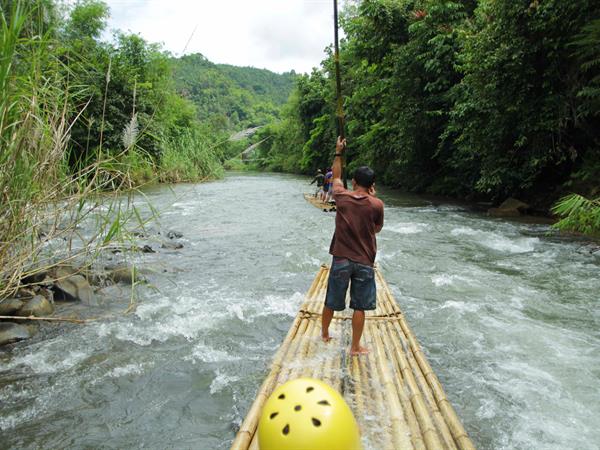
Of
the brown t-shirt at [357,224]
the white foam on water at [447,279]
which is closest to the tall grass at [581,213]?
the white foam on water at [447,279]

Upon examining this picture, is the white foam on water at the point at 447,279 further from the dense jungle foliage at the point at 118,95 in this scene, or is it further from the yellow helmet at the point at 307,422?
the yellow helmet at the point at 307,422

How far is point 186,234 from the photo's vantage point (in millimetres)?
10586

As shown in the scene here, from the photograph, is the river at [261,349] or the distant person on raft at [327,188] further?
the distant person on raft at [327,188]

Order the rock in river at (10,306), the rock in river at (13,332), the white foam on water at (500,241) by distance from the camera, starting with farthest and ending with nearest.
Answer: the white foam on water at (500,241) → the rock in river at (10,306) → the rock in river at (13,332)

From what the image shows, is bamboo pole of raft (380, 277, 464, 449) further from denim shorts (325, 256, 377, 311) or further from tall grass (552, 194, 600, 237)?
tall grass (552, 194, 600, 237)

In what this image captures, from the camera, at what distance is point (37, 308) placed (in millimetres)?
4957

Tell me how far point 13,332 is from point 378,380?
3.74 metres

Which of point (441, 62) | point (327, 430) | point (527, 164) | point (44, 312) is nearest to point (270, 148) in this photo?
point (441, 62)

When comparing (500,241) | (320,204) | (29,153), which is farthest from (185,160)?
(29,153)

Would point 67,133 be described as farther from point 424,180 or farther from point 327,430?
point 424,180

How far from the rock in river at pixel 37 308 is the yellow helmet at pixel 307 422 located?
4.04m

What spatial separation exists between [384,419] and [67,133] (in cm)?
362

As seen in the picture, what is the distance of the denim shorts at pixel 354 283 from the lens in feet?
11.7

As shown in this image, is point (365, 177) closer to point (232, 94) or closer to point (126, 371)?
point (126, 371)
